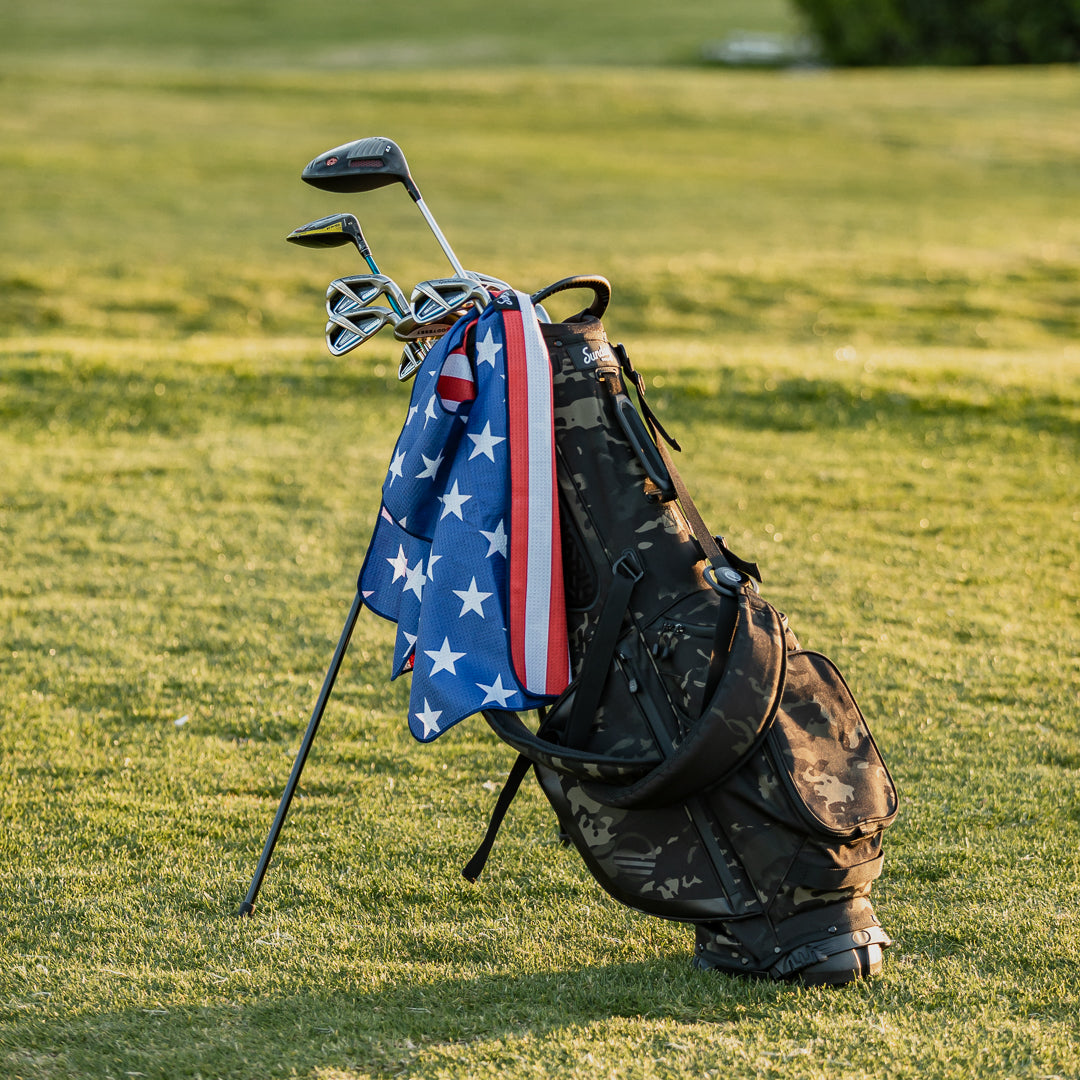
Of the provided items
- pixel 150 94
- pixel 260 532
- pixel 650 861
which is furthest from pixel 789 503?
pixel 150 94

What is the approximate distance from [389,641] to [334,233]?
7.52ft

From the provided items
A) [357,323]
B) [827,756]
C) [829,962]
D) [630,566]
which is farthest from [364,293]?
[829,962]

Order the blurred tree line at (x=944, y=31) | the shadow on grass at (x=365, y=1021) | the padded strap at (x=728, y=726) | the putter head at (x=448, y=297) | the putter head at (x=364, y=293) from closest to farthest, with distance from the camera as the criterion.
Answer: the shadow on grass at (x=365, y=1021) → the padded strap at (x=728, y=726) → the putter head at (x=448, y=297) → the putter head at (x=364, y=293) → the blurred tree line at (x=944, y=31)

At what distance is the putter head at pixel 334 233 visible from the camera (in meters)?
3.27

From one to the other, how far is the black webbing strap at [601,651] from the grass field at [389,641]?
0.56 m

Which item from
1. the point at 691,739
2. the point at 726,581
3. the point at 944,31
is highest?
the point at 726,581

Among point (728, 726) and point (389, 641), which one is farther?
point (389, 641)

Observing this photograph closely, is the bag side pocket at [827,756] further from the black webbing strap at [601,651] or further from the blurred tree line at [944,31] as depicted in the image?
the blurred tree line at [944,31]

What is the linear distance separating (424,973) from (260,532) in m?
3.78

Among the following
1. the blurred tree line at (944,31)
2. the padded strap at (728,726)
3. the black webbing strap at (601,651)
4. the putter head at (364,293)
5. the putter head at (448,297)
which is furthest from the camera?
the blurred tree line at (944,31)

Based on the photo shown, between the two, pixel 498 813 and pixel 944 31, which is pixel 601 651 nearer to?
pixel 498 813

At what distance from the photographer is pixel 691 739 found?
2.81 meters

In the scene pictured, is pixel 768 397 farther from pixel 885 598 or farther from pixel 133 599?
pixel 133 599

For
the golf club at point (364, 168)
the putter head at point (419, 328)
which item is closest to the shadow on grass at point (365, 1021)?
the putter head at point (419, 328)
